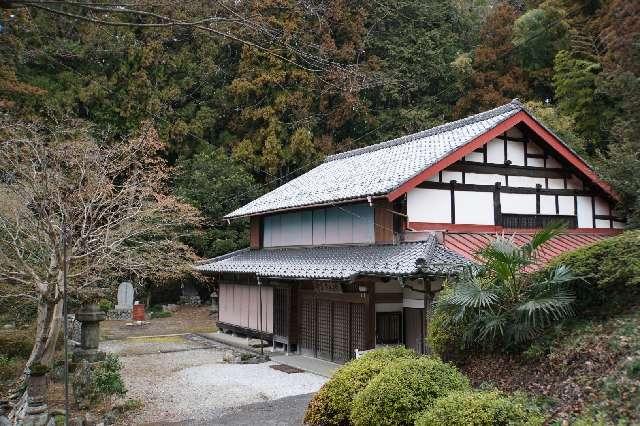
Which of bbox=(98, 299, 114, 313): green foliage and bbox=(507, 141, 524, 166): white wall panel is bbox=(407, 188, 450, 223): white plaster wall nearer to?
bbox=(507, 141, 524, 166): white wall panel

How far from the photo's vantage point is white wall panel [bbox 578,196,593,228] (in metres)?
16.7

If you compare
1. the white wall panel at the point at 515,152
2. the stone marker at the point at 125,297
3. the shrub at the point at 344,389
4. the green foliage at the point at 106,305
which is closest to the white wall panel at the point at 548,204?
the white wall panel at the point at 515,152

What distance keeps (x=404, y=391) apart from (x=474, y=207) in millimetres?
Answer: 9160

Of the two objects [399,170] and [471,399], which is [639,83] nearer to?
[399,170]

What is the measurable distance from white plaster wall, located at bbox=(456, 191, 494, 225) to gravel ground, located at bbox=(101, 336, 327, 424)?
584 centimetres

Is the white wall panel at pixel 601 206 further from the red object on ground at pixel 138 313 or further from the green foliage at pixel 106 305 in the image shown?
the green foliage at pixel 106 305

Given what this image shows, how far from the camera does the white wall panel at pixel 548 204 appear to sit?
16091mm

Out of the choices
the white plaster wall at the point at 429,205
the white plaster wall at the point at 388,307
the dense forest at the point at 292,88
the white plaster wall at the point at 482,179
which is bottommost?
the white plaster wall at the point at 388,307

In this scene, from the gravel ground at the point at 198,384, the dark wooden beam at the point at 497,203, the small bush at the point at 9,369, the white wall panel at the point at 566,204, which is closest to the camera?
the gravel ground at the point at 198,384

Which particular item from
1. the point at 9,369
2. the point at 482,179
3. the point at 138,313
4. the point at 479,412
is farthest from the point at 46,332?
the point at 138,313

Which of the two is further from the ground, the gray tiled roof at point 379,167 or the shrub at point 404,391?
the gray tiled roof at point 379,167

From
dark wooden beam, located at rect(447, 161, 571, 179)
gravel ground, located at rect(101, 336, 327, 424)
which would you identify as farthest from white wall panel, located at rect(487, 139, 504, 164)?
gravel ground, located at rect(101, 336, 327, 424)

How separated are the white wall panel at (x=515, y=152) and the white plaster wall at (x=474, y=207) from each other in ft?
4.61

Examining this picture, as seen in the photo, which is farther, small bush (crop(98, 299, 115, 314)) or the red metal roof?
small bush (crop(98, 299, 115, 314))
